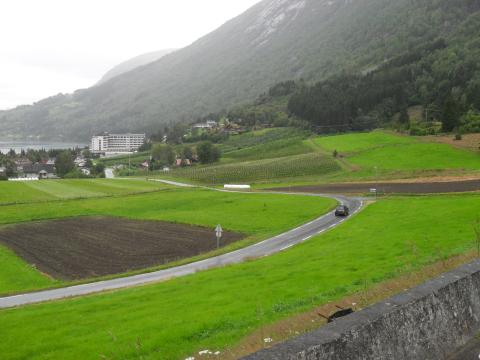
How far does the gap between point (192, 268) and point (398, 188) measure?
5050 centimetres

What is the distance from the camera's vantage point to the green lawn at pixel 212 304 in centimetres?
1555

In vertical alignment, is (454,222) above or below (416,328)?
below

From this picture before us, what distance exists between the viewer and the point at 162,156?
186m

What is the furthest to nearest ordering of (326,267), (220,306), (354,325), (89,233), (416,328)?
(89,233)
(326,267)
(220,306)
(416,328)
(354,325)

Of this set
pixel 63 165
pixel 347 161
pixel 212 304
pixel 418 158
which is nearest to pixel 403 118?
pixel 347 161

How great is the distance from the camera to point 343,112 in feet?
547

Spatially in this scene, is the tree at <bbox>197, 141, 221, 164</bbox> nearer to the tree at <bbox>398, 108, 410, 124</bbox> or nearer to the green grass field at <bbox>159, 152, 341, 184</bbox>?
the green grass field at <bbox>159, 152, 341, 184</bbox>

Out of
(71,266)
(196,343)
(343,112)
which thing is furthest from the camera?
(343,112)

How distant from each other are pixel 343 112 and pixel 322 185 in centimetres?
8055

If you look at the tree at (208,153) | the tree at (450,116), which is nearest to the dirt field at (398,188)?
the tree at (450,116)

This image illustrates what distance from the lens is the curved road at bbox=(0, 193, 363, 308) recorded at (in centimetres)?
2989

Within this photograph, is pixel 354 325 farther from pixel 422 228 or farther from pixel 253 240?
pixel 253 240

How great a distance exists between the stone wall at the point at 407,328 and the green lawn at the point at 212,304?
5.48 meters

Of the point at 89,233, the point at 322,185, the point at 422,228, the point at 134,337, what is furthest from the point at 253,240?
the point at 322,185
